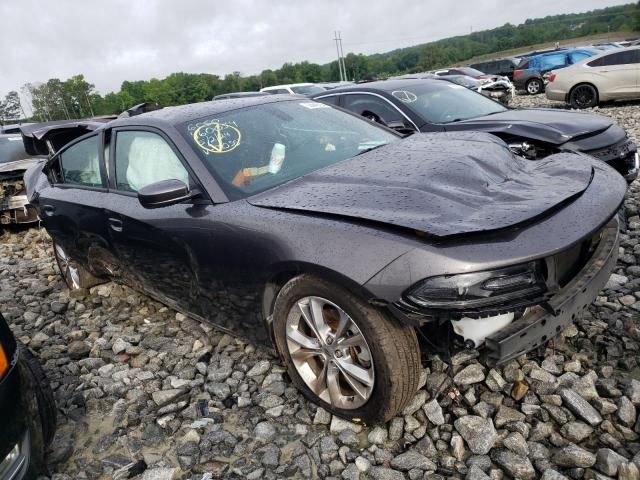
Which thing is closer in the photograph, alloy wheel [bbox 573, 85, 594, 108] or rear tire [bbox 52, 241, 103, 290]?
rear tire [bbox 52, 241, 103, 290]

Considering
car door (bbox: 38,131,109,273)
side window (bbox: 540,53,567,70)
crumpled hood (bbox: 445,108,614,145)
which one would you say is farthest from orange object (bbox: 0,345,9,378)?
side window (bbox: 540,53,567,70)

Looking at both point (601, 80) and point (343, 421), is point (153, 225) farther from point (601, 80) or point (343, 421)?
point (601, 80)

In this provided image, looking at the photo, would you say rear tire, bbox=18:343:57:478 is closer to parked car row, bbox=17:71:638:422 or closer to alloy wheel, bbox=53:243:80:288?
parked car row, bbox=17:71:638:422

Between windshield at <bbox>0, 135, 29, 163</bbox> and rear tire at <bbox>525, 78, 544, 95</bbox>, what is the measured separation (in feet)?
59.6

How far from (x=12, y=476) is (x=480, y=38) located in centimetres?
11206

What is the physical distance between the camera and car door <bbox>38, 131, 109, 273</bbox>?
3.41 meters

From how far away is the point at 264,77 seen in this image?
8244cm

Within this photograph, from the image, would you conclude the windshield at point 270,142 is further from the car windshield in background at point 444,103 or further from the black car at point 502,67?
the black car at point 502,67

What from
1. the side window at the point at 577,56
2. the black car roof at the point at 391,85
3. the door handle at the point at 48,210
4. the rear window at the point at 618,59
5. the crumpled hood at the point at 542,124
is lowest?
the crumpled hood at the point at 542,124

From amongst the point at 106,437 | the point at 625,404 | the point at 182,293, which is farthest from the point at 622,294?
the point at 106,437

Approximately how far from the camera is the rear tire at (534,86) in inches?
752

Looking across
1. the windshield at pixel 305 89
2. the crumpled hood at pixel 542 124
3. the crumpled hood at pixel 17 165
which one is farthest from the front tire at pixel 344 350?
the windshield at pixel 305 89

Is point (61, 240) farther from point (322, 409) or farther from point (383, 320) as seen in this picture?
point (383, 320)

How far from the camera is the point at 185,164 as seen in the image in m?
2.65
